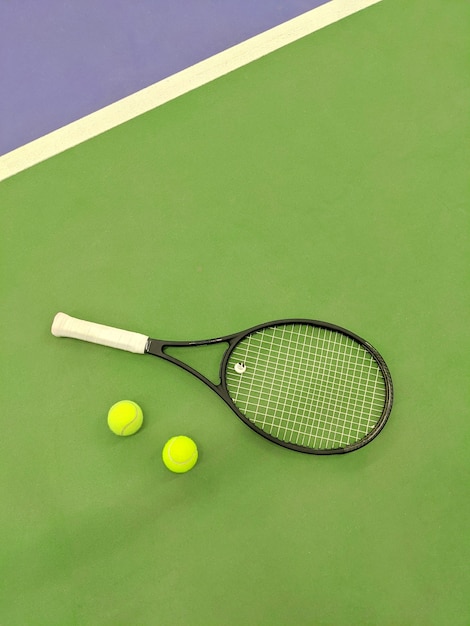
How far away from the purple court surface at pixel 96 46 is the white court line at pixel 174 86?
0.08 feet

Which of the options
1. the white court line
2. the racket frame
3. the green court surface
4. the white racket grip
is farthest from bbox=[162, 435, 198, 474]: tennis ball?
the white court line

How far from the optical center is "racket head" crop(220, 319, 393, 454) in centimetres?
140

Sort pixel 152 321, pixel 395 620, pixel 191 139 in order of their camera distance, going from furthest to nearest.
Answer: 1. pixel 191 139
2. pixel 152 321
3. pixel 395 620

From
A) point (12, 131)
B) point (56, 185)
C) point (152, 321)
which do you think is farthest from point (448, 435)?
point (12, 131)

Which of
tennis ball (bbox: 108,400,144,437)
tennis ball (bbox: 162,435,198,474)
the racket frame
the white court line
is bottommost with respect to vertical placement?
tennis ball (bbox: 162,435,198,474)

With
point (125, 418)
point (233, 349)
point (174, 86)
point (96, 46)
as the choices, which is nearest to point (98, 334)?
point (125, 418)

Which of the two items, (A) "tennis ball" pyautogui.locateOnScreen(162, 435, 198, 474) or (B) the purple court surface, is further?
(B) the purple court surface

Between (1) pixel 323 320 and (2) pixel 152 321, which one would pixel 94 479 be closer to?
(2) pixel 152 321

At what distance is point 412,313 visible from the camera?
1.52 metres

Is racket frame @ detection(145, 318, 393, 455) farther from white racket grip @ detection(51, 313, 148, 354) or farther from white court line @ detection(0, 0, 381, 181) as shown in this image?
white court line @ detection(0, 0, 381, 181)

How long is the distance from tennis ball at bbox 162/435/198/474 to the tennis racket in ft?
0.51

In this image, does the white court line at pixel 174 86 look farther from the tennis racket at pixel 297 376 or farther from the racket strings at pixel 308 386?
the racket strings at pixel 308 386

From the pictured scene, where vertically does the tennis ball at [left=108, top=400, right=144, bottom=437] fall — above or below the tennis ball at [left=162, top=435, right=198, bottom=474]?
above

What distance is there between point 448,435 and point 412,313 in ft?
1.17
